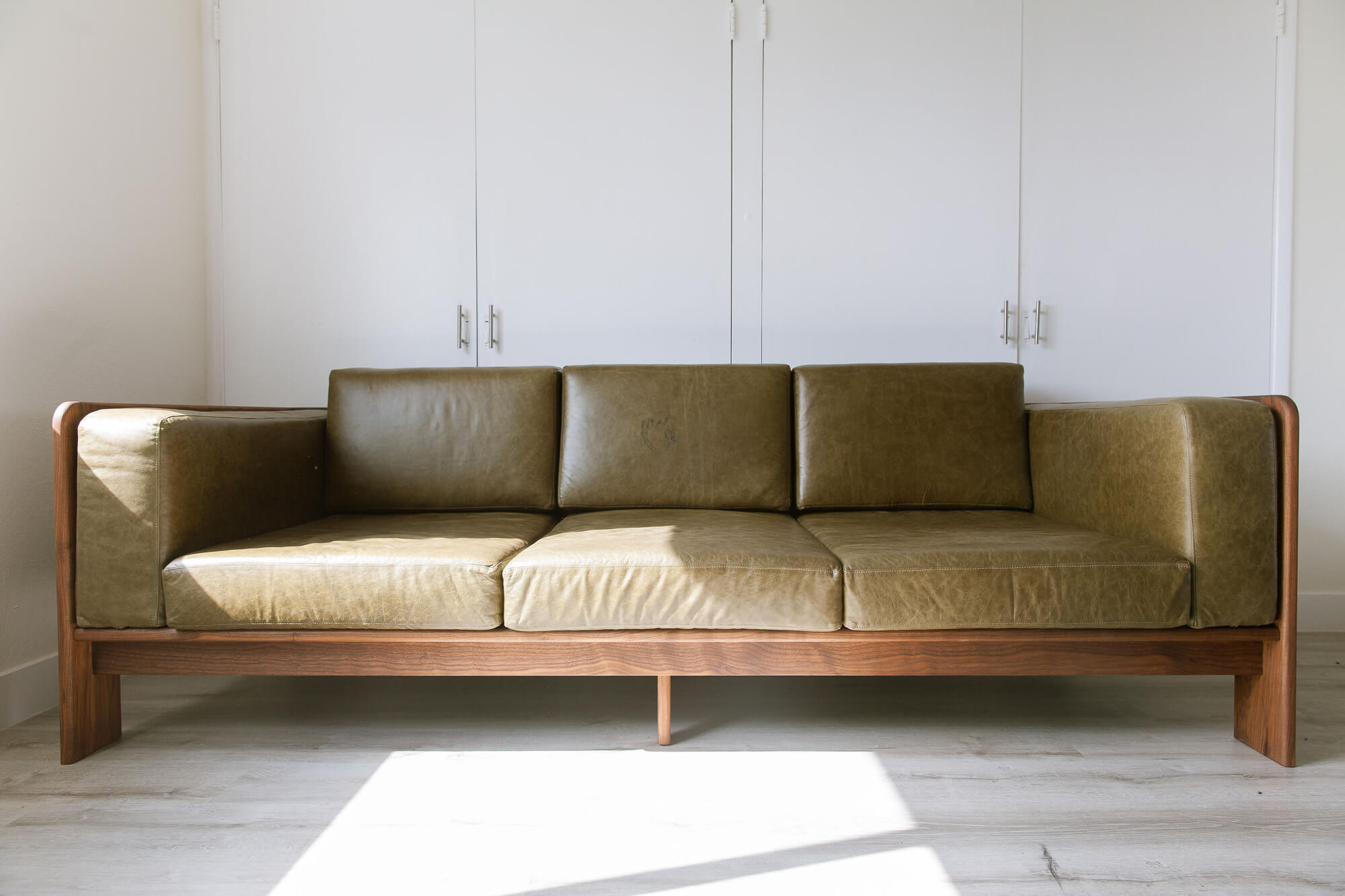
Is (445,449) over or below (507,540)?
over

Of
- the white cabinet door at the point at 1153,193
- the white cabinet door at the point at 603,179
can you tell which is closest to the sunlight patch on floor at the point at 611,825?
the white cabinet door at the point at 603,179

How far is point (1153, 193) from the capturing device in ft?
8.22

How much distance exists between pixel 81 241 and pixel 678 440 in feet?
5.60

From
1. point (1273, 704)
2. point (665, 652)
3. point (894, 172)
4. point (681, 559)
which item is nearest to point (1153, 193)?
point (894, 172)

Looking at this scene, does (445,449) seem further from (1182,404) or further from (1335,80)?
(1335,80)

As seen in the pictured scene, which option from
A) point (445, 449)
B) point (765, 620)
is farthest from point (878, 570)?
point (445, 449)

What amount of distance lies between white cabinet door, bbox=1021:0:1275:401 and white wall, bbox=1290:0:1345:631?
4.4 inches

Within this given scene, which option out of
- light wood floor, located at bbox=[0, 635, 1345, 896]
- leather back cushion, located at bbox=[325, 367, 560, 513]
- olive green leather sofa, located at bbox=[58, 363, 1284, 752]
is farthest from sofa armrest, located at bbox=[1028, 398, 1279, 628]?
leather back cushion, located at bbox=[325, 367, 560, 513]

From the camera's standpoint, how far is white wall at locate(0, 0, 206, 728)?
1.83m

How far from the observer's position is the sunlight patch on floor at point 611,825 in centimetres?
114

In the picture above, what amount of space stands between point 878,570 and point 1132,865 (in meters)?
0.60

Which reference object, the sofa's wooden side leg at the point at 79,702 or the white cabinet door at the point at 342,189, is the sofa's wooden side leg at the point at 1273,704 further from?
the sofa's wooden side leg at the point at 79,702

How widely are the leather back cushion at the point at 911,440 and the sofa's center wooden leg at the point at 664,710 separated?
0.79 metres

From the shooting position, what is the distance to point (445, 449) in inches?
85.4
